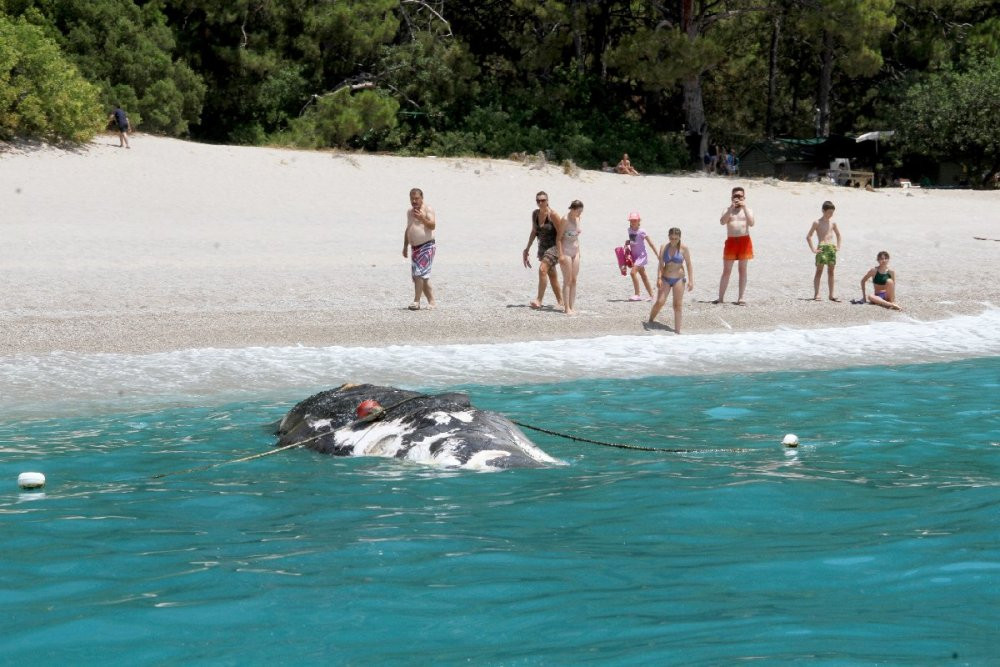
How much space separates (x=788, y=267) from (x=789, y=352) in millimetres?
5803

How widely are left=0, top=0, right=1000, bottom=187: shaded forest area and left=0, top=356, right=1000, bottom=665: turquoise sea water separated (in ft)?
58.4

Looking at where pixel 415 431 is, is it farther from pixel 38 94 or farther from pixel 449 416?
pixel 38 94

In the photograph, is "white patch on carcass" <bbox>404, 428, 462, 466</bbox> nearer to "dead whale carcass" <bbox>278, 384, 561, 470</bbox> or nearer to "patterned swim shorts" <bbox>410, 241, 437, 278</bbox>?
"dead whale carcass" <bbox>278, 384, 561, 470</bbox>

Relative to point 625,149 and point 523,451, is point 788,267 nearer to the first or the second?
point 523,451

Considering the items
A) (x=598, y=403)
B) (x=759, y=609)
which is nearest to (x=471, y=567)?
(x=759, y=609)

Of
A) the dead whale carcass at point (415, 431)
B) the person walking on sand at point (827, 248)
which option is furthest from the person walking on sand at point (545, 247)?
the dead whale carcass at point (415, 431)

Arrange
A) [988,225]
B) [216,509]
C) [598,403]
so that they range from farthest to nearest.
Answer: [988,225]
[598,403]
[216,509]

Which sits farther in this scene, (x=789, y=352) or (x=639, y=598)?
(x=789, y=352)

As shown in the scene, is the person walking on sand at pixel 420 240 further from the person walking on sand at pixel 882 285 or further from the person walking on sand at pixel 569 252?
the person walking on sand at pixel 882 285

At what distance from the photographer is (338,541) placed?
19.5 ft

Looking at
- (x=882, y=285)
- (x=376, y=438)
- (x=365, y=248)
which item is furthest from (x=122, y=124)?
(x=376, y=438)

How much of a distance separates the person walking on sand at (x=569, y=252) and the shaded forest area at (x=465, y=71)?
12.6 m

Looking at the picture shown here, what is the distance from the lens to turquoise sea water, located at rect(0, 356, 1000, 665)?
4492 millimetres

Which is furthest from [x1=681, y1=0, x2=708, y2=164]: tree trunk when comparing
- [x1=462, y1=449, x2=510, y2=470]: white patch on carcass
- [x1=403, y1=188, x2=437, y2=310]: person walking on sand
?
[x1=462, y1=449, x2=510, y2=470]: white patch on carcass
